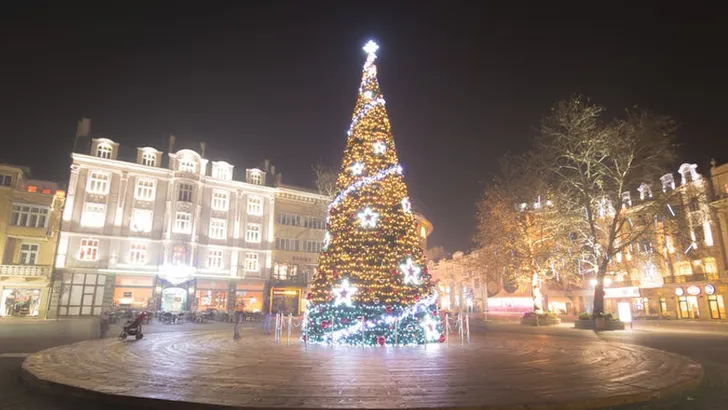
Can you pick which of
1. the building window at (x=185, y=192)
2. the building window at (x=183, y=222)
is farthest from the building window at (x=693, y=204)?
the building window at (x=185, y=192)

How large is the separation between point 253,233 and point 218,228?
3.55 m

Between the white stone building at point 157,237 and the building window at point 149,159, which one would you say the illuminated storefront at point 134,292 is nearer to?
the white stone building at point 157,237

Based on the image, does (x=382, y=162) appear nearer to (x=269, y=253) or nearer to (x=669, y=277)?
(x=269, y=253)

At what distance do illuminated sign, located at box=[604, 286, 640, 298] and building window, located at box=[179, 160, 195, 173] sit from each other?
157 ft

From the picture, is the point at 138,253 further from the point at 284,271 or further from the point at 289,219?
the point at 289,219

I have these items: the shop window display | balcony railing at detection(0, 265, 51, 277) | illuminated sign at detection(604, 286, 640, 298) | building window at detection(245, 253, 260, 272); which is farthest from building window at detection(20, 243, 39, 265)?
illuminated sign at detection(604, 286, 640, 298)

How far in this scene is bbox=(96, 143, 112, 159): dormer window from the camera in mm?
37281

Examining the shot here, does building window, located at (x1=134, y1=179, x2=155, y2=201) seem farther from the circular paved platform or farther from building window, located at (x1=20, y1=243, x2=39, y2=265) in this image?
the circular paved platform

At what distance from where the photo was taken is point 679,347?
14531mm

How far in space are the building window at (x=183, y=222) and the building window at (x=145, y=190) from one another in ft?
9.48

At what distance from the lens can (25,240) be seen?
36.3m

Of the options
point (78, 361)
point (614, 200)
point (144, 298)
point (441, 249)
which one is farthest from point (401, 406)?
point (441, 249)

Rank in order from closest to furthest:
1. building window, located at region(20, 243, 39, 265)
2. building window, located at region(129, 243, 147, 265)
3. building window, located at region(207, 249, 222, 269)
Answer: building window, located at region(20, 243, 39, 265) → building window, located at region(129, 243, 147, 265) → building window, located at region(207, 249, 222, 269)

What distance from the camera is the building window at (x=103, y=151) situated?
3728 centimetres
